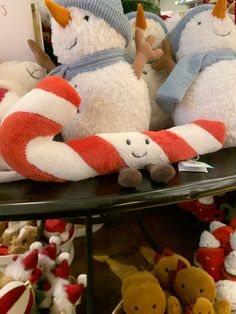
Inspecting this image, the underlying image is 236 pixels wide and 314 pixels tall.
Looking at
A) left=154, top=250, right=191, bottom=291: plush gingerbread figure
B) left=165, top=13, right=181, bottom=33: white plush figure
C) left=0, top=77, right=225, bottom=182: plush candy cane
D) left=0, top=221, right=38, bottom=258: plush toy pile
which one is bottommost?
left=0, top=221, right=38, bottom=258: plush toy pile

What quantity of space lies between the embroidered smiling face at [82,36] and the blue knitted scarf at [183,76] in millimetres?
97

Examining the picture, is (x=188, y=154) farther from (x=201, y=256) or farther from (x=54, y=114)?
(x=201, y=256)

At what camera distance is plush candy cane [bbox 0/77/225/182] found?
32 cm

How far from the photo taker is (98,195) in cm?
30

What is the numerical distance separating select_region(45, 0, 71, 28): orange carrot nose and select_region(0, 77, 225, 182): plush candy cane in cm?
12

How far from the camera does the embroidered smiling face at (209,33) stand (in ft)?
1.67

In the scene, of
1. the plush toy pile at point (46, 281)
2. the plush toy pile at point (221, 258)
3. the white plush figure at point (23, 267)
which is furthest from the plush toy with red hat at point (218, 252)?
the white plush figure at point (23, 267)

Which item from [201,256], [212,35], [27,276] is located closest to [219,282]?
[201,256]

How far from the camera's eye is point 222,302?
2.08 feet

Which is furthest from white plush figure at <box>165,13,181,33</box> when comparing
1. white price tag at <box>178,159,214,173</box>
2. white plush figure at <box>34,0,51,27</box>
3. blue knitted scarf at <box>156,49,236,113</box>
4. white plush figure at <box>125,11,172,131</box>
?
white price tag at <box>178,159,214,173</box>

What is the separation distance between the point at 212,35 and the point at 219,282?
0.54 m

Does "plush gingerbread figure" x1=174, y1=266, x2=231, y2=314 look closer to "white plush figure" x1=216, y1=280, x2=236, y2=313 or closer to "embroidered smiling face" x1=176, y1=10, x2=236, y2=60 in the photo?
"white plush figure" x1=216, y1=280, x2=236, y2=313

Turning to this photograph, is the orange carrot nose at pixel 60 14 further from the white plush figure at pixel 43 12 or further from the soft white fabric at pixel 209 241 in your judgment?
the soft white fabric at pixel 209 241

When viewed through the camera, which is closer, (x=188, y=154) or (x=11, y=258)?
(x=188, y=154)
